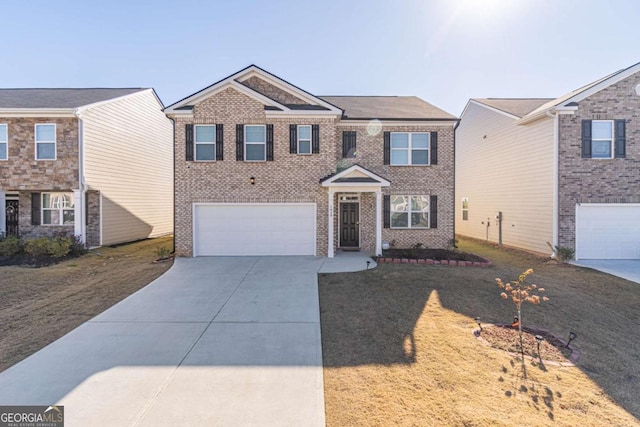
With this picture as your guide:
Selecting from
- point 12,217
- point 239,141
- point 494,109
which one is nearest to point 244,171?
point 239,141

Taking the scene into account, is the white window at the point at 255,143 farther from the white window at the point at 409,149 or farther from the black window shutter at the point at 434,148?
the black window shutter at the point at 434,148

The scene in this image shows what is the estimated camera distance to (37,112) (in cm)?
1289

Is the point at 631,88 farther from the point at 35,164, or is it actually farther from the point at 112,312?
the point at 35,164

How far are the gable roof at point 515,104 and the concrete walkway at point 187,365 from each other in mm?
13515

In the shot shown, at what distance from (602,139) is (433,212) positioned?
6796mm

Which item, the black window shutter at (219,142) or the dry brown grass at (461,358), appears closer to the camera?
the dry brown grass at (461,358)

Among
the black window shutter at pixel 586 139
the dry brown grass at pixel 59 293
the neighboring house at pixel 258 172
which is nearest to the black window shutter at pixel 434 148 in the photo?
the neighboring house at pixel 258 172

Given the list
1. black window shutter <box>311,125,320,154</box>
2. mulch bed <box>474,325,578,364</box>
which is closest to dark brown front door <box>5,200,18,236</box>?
black window shutter <box>311,125,320,154</box>

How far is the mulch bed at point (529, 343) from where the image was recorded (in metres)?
4.70

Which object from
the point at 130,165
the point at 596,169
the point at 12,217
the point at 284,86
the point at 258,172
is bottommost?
the point at 12,217

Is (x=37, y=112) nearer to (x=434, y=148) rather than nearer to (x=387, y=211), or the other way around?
(x=387, y=211)

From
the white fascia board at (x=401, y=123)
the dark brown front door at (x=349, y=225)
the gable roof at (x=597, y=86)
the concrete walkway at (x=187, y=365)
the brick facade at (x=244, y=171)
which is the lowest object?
the concrete walkway at (x=187, y=365)

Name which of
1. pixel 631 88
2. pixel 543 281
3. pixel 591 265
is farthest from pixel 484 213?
pixel 543 281

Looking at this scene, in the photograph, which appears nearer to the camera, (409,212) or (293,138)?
(293,138)
